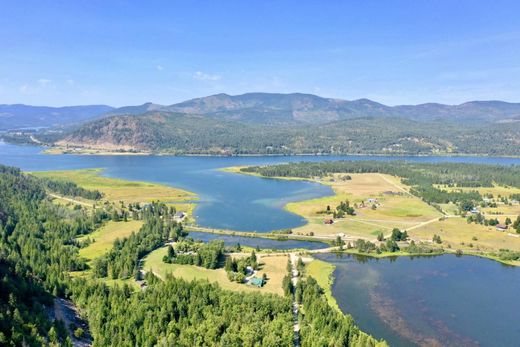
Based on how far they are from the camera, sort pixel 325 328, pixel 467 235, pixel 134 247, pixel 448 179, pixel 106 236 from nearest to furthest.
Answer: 1. pixel 325 328
2. pixel 134 247
3. pixel 106 236
4. pixel 467 235
5. pixel 448 179

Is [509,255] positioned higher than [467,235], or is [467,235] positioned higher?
[467,235]

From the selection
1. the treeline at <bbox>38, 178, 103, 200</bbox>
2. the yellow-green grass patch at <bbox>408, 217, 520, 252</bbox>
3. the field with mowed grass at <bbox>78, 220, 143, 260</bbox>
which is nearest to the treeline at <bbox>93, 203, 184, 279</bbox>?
the field with mowed grass at <bbox>78, 220, 143, 260</bbox>

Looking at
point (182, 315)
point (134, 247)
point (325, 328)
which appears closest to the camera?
point (325, 328)

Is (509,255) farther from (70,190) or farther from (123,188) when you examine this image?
(70,190)

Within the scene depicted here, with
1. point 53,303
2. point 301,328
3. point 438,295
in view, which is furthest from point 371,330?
point 53,303

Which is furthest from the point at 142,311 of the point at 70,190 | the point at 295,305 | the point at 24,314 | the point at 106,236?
the point at 70,190

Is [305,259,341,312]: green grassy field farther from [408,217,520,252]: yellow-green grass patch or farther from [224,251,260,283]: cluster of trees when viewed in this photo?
[408,217,520,252]: yellow-green grass patch

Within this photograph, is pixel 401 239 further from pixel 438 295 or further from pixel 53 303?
pixel 53 303
